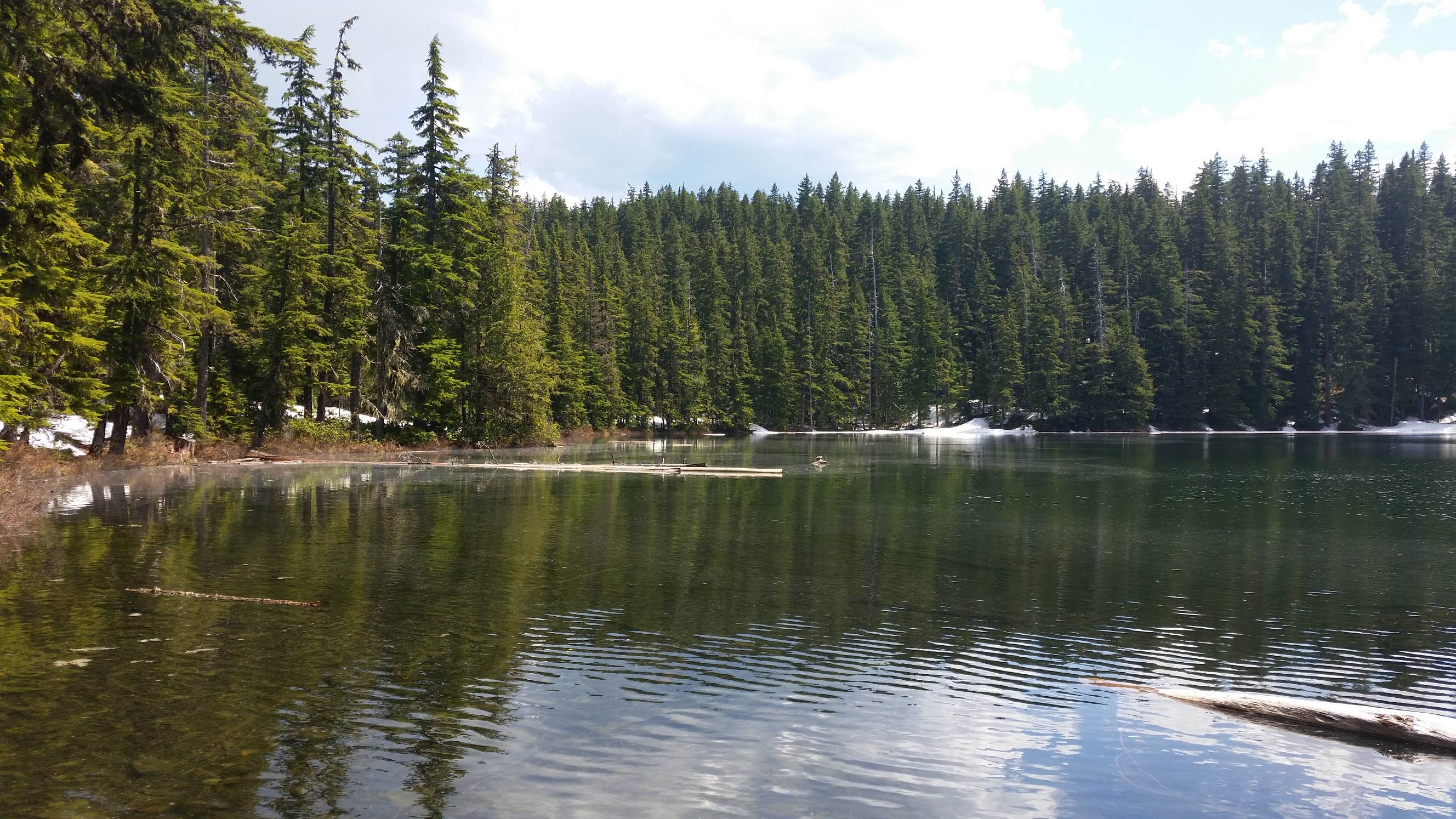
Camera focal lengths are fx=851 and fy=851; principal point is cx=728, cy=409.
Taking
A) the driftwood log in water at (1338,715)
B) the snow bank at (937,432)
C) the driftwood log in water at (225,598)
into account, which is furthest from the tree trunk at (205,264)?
the snow bank at (937,432)

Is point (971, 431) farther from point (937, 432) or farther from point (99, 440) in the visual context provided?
point (99, 440)

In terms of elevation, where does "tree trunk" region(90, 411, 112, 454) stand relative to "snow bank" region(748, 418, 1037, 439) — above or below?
below

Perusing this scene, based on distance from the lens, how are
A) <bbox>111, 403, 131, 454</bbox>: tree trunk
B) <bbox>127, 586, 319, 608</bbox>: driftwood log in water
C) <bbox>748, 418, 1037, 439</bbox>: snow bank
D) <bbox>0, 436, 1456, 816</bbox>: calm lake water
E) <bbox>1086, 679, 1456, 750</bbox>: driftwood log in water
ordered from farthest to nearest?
<bbox>748, 418, 1037, 439</bbox>: snow bank, <bbox>111, 403, 131, 454</bbox>: tree trunk, <bbox>127, 586, 319, 608</bbox>: driftwood log in water, <bbox>1086, 679, 1456, 750</bbox>: driftwood log in water, <bbox>0, 436, 1456, 816</bbox>: calm lake water

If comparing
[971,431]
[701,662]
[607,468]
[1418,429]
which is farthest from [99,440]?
[1418,429]

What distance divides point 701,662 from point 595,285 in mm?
81484

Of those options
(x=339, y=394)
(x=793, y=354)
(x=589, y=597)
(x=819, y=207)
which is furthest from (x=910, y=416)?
(x=589, y=597)

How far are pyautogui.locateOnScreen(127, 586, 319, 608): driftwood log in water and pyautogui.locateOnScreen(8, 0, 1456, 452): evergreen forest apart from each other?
6.32 meters

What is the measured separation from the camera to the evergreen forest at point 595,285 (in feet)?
68.9

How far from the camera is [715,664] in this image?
10.5 metres

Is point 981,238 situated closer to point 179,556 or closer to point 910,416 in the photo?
point 910,416

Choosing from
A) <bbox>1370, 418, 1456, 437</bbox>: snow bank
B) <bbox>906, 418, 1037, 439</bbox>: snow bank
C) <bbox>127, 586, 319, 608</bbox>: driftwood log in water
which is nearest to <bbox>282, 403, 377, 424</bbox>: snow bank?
<bbox>127, 586, 319, 608</bbox>: driftwood log in water

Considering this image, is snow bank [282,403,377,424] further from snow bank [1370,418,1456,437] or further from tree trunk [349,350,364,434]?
snow bank [1370,418,1456,437]

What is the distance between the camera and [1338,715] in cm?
823

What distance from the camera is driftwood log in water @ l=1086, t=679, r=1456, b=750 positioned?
309 inches
